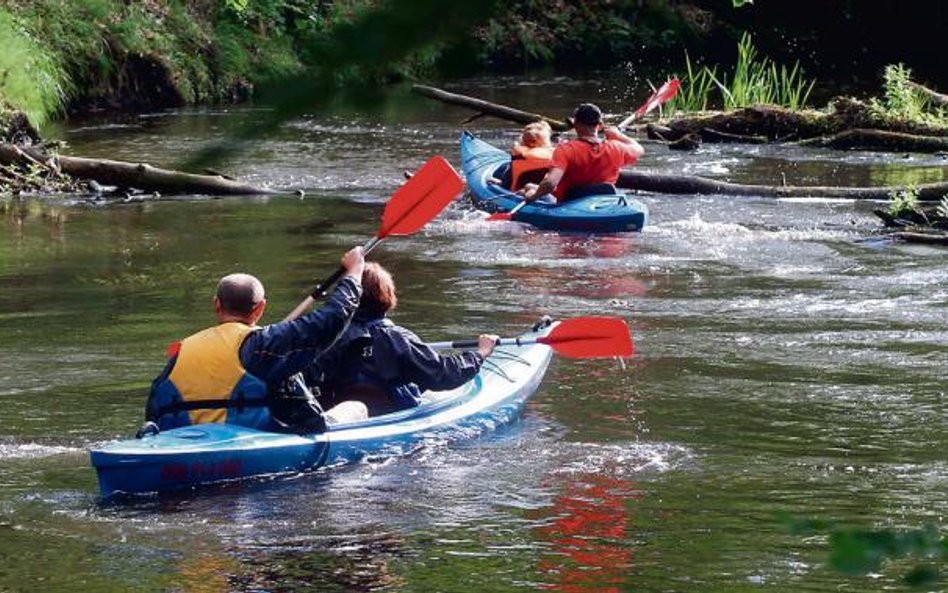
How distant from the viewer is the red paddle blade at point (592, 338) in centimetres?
754

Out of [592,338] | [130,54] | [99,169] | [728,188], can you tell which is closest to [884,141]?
[728,188]

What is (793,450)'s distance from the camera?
704cm

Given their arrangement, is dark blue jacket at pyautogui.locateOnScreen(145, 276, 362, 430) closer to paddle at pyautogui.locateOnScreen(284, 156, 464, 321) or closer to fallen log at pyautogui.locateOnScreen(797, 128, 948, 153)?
paddle at pyautogui.locateOnScreen(284, 156, 464, 321)

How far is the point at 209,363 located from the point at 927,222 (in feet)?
26.3

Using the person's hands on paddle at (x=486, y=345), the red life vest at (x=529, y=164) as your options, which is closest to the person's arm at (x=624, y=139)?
the red life vest at (x=529, y=164)

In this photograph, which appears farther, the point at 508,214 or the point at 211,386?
the point at 508,214

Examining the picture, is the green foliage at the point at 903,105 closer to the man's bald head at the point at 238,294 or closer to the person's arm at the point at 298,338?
the person's arm at the point at 298,338

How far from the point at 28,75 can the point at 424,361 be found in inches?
538

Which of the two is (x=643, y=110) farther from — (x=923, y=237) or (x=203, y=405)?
(x=203, y=405)

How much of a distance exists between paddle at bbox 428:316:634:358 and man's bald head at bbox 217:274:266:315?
1493 mm

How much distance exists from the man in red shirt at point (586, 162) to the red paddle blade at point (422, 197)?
513cm

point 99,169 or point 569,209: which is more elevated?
point 99,169

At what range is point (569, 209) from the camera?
13.2 meters

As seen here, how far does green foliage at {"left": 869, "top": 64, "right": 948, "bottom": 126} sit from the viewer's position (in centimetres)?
1745
